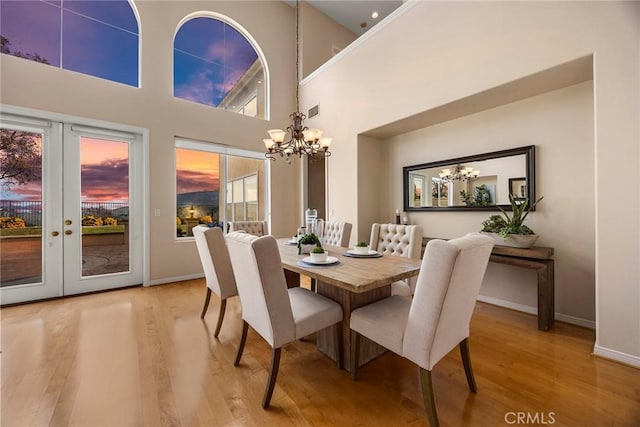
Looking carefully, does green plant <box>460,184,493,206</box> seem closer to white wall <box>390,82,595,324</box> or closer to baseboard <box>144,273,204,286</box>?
white wall <box>390,82,595,324</box>

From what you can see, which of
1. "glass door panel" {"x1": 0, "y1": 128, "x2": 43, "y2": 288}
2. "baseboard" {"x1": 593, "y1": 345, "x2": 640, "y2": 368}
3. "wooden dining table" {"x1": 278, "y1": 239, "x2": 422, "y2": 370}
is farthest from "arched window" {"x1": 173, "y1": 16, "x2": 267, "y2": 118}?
"baseboard" {"x1": 593, "y1": 345, "x2": 640, "y2": 368}

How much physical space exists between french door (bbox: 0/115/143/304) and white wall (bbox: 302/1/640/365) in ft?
11.8

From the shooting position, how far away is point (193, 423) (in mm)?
1469

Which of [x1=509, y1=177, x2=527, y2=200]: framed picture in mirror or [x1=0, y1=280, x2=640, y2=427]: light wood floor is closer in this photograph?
[x1=0, y1=280, x2=640, y2=427]: light wood floor

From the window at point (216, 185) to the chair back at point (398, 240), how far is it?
10.1 feet

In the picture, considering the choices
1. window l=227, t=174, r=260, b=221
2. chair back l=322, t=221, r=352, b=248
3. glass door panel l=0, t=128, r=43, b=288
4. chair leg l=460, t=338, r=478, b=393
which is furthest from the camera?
window l=227, t=174, r=260, b=221

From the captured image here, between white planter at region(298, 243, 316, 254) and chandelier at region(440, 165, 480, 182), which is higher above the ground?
chandelier at region(440, 165, 480, 182)

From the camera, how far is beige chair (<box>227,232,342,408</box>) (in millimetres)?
1538

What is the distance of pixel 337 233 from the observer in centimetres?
356

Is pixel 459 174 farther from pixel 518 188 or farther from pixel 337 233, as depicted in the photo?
pixel 337 233

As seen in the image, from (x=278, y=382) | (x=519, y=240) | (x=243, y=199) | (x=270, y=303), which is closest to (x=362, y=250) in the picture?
(x=270, y=303)

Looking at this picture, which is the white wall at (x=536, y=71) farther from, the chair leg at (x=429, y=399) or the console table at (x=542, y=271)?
the chair leg at (x=429, y=399)

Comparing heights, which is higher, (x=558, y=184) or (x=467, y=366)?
(x=558, y=184)

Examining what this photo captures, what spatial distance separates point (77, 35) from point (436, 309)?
5.56 meters
